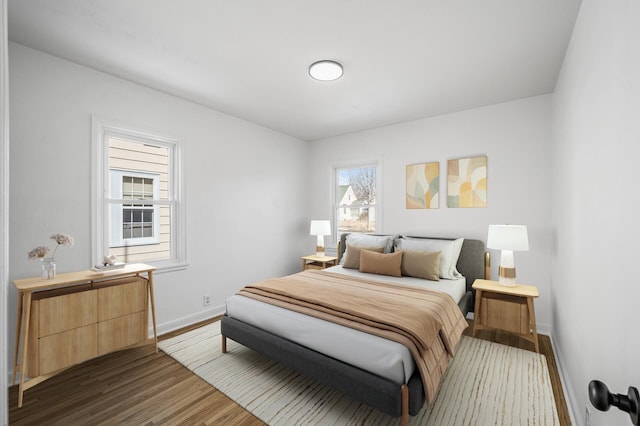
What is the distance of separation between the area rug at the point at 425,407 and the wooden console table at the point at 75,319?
1.67 ft

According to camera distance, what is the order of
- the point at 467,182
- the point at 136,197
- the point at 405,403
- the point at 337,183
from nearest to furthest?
the point at 405,403 < the point at 136,197 < the point at 467,182 < the point at 337,183

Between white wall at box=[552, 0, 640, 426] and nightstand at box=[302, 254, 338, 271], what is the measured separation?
277 cm

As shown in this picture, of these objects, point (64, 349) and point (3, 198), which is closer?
point (3, 198)

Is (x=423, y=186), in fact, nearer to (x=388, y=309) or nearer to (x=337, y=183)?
(x=337, y=183)

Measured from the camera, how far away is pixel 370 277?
3.24m

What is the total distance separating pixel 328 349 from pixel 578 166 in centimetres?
213

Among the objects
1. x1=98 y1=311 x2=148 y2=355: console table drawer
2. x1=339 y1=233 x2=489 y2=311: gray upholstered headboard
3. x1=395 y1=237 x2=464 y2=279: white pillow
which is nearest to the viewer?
x1=98 y1=311 x2=148 y2=355: console table drawer

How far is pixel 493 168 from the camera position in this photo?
3.44 meters

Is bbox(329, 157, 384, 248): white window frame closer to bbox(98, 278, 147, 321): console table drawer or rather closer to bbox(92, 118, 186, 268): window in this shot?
bbox(92, 118, 186, 268): window

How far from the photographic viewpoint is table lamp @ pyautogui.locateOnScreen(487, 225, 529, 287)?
281cm

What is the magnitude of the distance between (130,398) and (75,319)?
0.79 metres

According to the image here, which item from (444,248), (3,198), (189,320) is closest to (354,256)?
(444,248)

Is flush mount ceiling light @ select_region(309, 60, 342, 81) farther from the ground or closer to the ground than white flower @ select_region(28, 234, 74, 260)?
farther from the ground

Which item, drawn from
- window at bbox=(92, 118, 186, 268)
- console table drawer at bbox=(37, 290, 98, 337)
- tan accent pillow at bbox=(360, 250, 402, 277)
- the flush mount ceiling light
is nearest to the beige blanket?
tan accent pillow at bbox=(360, 250, 402, 277)
